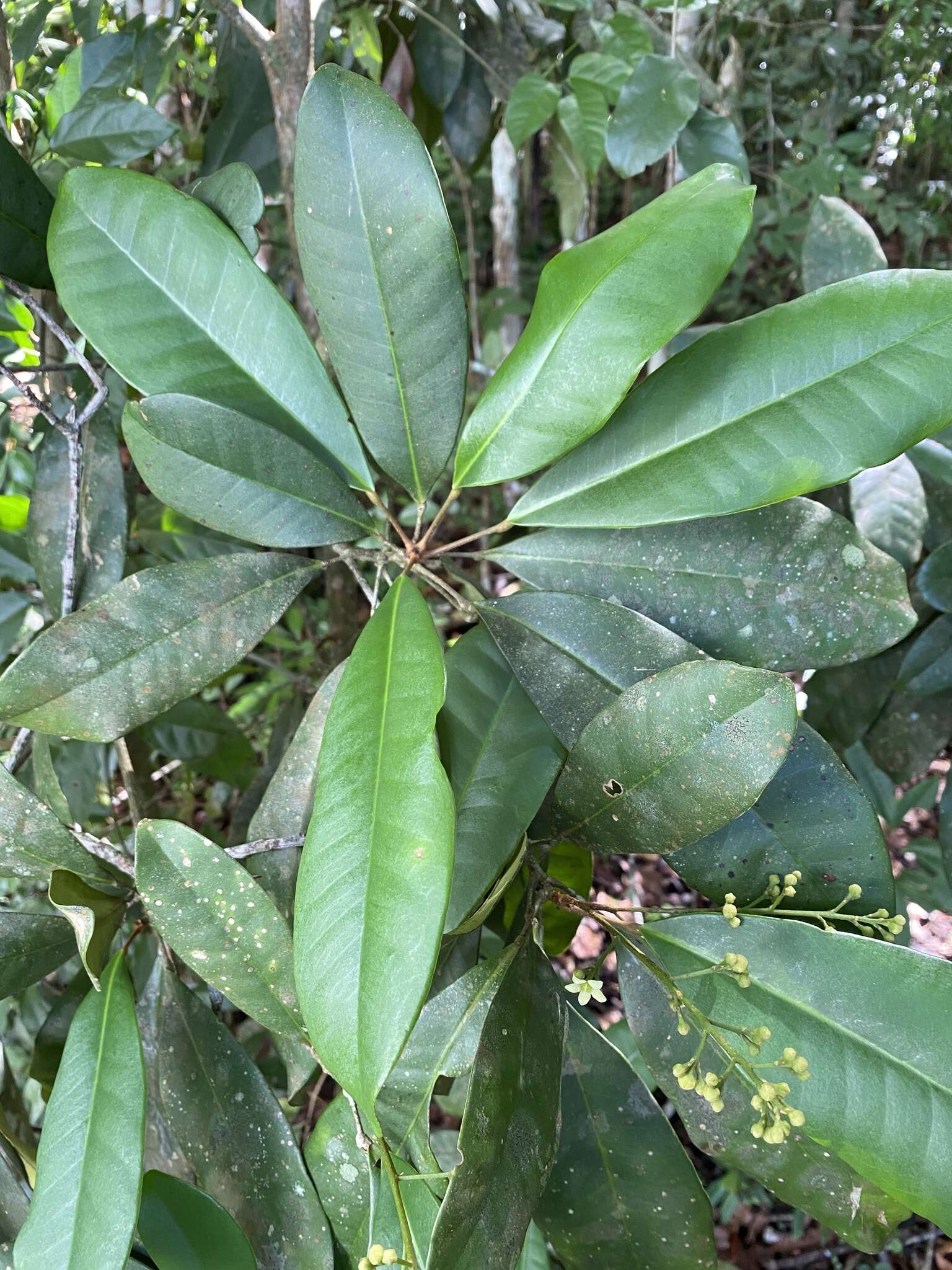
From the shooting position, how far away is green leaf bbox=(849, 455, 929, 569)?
2.87 ft

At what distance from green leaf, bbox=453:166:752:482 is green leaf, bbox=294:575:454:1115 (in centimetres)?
19

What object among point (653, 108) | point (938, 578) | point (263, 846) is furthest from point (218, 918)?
point (653, 108)

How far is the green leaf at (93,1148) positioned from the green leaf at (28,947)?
0.19ft

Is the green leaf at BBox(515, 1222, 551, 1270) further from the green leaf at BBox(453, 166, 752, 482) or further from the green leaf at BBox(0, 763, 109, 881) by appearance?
the green leaf at BBox(453, 166, 752, 482)

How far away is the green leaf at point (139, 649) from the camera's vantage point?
58 cm

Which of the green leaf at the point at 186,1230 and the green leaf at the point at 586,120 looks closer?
the green leaf at the point at 186,1230

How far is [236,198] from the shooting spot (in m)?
0.65

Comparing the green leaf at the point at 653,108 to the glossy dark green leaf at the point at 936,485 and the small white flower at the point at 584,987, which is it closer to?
the glossy dark green leaf at the point at 936,485

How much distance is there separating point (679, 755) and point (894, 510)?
521 millimetres

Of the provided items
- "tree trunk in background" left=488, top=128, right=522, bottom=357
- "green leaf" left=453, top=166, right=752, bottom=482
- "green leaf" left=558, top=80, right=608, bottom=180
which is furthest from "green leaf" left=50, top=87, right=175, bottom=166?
"tree trunk in background" left=488, top=128, right=522, bottom=357

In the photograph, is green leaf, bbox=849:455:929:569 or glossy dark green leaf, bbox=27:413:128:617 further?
green leaf, bbox=849:455:929:569

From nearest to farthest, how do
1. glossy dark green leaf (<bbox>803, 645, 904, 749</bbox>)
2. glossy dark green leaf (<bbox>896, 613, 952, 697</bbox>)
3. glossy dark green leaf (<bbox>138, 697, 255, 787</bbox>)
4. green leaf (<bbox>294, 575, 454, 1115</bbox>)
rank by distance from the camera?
1. green leaf (<bbox>294, 575, 454, 1115</bbox>)
2. glossy dark green leaf (<bbox>896, 613, 952, 697</bbox>)
3. glossy dark green leaf (<bbox>803, 645, 904, 749</bbox>)
4. glossy dark green leaf (<bbox>138, 697, 255, 787</bbox>)

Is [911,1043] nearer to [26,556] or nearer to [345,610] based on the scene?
[345,610]

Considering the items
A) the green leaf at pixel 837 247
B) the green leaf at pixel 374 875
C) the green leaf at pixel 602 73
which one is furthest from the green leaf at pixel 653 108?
the green leaf at pixel 374 875
